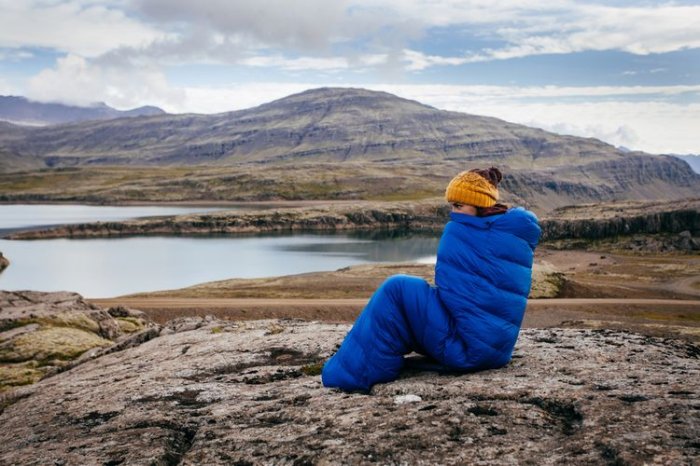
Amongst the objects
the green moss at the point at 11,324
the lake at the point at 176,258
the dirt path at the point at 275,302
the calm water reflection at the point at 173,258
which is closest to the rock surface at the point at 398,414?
the green moss at the point at 11,324

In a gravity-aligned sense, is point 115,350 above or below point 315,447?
Answer: below

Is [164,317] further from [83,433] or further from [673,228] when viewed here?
[673,228]

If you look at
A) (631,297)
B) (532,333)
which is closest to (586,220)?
(631,297)

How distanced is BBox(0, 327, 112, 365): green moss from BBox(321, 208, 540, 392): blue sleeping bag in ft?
68.5

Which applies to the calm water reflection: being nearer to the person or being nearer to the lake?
the lake

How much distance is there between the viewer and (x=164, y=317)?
50.8m

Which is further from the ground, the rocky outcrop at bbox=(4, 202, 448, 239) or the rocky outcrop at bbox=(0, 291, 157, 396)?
the rocky outcrop at bbox=(4, 202, 448, 239)

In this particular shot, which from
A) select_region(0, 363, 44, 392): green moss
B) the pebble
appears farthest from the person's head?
select_region(0, 363, 44, 392): green moss

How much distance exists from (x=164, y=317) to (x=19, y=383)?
26.6m

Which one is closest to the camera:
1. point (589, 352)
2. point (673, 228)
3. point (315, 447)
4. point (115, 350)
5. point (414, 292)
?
point (315, 447)

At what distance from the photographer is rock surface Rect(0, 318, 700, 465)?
714cm

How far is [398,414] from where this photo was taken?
8.48m

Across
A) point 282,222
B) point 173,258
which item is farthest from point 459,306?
point 282,222

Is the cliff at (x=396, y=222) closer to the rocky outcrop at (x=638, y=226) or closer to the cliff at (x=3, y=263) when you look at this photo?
the rocky outcrop at (x=638, y=226)
